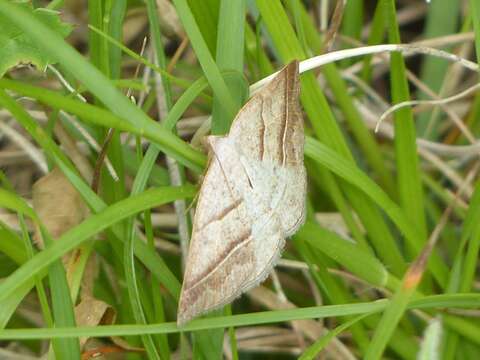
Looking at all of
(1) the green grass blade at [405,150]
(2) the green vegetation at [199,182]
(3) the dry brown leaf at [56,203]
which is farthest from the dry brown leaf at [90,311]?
(1) the green grass blade at [405,150]

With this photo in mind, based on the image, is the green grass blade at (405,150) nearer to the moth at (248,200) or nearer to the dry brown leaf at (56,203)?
the moth at (248,200)

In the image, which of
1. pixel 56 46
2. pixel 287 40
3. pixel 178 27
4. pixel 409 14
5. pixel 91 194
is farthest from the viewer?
pixel 409 14

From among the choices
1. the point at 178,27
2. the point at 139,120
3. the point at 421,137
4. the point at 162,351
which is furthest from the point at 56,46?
the point at 421,137

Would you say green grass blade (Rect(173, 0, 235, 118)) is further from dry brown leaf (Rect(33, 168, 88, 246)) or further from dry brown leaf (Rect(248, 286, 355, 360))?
dry brown leaf (Rect(248, 286, 355, 360))

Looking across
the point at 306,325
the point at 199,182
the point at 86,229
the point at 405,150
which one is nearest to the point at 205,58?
the point at 199,182

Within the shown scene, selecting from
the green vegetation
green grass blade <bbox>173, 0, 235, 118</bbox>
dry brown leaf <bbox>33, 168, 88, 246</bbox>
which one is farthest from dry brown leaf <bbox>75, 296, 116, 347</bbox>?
green grass blade <bbox>173, 0, 235, 118</bbox>

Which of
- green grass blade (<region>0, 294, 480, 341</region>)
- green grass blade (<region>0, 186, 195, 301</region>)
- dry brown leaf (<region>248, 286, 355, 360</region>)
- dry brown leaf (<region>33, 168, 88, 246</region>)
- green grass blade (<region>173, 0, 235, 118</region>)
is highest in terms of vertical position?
green grass blade (<region>173, 0, 235, 118</region>)

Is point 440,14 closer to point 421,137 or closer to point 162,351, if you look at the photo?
point 421,137
